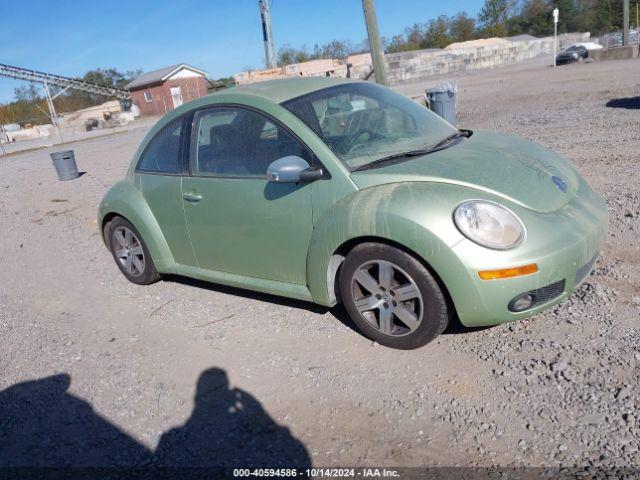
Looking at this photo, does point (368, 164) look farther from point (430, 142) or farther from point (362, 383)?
point (362, 383)

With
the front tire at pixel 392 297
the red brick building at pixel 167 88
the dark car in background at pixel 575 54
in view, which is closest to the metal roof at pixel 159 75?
the red brick building at pixel 167 88

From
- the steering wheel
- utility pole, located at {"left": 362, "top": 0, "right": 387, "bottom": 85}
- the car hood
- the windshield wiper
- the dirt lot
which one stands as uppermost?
utility pole, located at {"left": 362, "top": 0, "right": 387, "bottom": 85}

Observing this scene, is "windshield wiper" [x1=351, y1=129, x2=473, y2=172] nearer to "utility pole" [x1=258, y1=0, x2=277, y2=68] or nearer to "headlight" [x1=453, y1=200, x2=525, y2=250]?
"headlight" [x1=453, y1=200, x2=525, y2=250]

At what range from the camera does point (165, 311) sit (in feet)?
14.4

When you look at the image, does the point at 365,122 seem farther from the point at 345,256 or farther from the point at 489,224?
the point at 489,224

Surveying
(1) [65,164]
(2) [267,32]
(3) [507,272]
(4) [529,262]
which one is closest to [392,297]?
(3) [507,272]

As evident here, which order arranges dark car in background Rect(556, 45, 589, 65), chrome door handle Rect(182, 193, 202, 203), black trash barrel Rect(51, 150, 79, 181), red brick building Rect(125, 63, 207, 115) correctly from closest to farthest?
chrome door handle Rect(182, 193, 202, 203) → black trash barrel Rect(51, 150, 79, 181) → dark car in background Rect(556, 45, 589, 65) → red brick building Rect(125, 63, 207, 115)

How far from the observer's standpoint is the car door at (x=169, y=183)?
4176 millimetres

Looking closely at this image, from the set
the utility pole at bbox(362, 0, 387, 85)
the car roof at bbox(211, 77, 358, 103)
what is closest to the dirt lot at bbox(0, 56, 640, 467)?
the car roof at bbox(211, 77, 358, 103)

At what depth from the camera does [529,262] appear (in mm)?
2781

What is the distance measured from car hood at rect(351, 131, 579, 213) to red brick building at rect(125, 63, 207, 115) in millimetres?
52243

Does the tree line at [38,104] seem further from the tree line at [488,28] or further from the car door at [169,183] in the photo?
the car door at [169,183]

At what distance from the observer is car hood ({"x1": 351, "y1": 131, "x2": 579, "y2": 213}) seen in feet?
10.0

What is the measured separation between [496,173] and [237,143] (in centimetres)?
182
